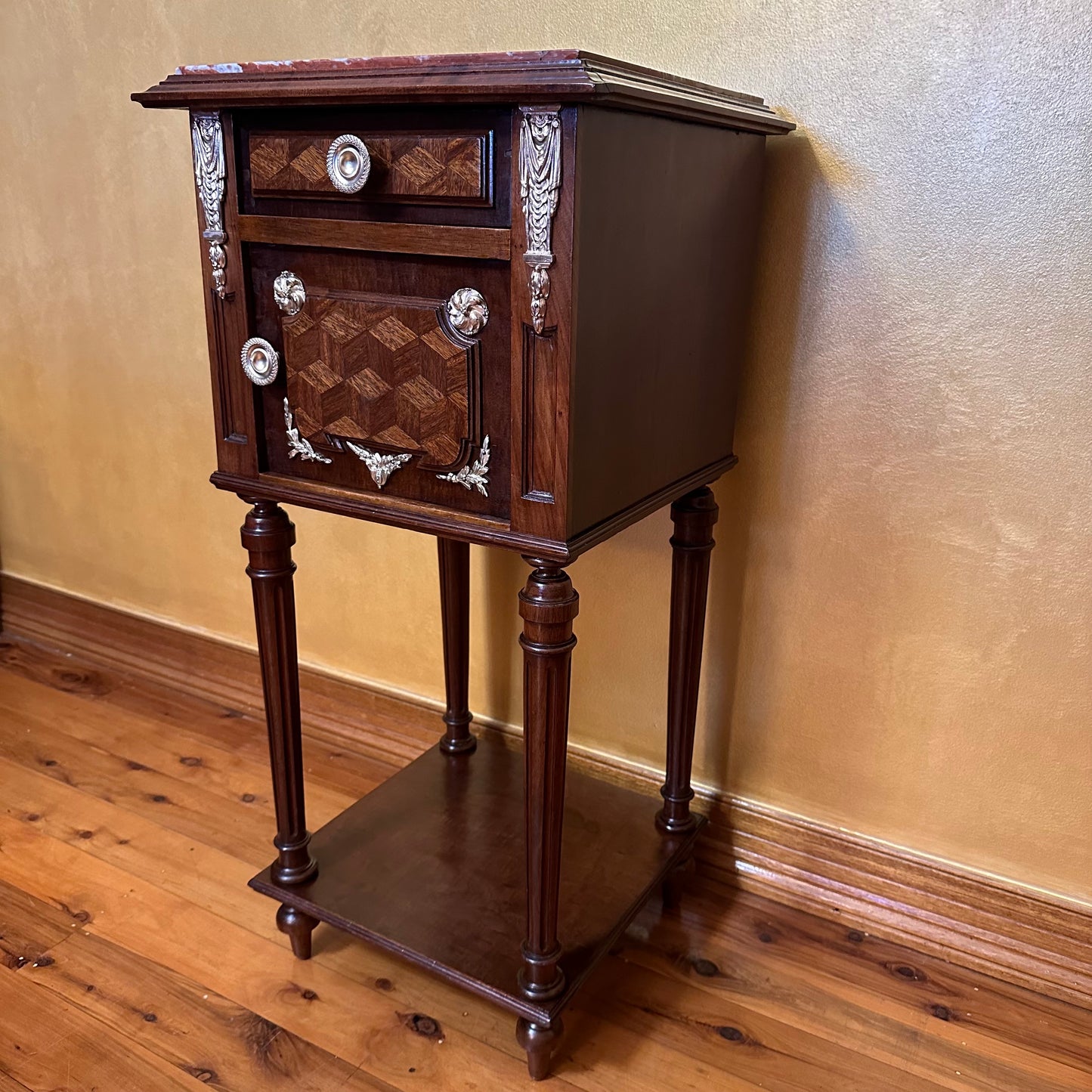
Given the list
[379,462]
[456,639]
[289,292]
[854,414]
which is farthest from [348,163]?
[456,639]

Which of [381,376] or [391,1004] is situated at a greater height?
[381,376]

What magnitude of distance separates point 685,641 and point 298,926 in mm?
708

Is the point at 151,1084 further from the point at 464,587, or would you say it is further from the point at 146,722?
the point at 146,722

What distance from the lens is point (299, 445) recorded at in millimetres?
1197

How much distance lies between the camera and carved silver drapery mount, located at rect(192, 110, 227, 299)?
1.13 metres

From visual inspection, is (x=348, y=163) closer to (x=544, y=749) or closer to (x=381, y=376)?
(x=381, y=376)

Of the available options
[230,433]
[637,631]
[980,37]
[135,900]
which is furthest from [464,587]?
[980,37]

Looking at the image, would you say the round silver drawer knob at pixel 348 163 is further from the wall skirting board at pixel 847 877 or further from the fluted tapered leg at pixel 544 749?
the wall skirting board at pixel 847 877

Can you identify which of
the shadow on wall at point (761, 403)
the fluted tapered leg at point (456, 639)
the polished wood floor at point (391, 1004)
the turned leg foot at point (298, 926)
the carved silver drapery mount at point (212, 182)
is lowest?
the polished wood floor at point (391, 1004)

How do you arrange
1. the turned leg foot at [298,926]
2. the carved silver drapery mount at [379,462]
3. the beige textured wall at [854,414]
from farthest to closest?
the turned leg foot at [298,926] → the beige textured wall at [854,414] → the carved silver drapery mount at [379,462]

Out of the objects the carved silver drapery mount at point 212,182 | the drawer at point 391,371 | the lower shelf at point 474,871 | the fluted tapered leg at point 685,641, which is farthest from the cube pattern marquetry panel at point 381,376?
the lower shelf at point 474,871

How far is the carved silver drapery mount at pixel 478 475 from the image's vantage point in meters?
1.07

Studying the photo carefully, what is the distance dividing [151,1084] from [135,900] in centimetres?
38

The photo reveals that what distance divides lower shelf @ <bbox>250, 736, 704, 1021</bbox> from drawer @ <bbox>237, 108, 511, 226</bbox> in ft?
3.04
